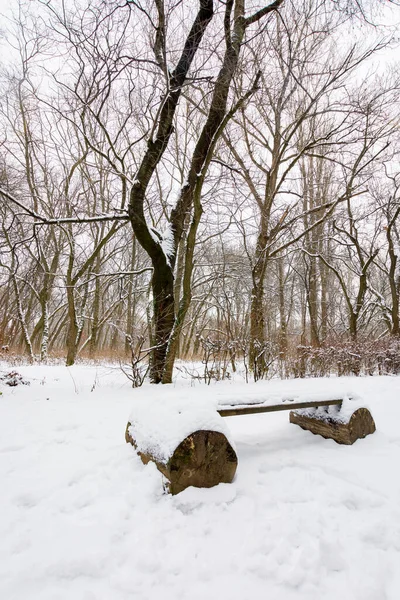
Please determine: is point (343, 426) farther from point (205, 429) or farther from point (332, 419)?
point (205, 429)

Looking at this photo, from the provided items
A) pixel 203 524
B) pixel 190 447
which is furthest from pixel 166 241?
pixel 203 524

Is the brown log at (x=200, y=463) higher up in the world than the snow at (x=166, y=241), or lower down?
lower down

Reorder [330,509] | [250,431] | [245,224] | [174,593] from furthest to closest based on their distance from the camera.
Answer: [245,224] < [250,431] < [330,509] < [174,593]

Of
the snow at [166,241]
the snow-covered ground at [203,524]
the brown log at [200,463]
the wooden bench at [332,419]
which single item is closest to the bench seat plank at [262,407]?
the wooden bench at [332,419]

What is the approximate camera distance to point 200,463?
204 centimetres

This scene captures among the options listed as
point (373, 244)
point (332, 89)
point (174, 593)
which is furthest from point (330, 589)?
point (373, 244)

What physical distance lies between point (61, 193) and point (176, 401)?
11292mm

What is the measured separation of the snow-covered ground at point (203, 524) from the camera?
4.34 feet

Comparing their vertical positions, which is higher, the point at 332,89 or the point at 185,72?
the point at 332,89

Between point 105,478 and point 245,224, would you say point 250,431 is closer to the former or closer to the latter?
point 105,478

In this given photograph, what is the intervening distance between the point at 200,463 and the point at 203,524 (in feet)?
1.20

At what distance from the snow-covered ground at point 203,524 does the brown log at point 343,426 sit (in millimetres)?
104

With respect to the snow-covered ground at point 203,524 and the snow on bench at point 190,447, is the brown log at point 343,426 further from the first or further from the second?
the snow on bench at point 190,447

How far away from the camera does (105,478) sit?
2148 millimetres
